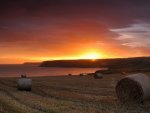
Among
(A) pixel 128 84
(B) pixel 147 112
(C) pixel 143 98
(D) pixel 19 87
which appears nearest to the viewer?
(B) pixel 147 112

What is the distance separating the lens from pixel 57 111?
1778 cm

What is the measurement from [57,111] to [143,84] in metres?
6.28

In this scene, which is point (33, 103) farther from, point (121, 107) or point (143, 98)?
point (143, 98)

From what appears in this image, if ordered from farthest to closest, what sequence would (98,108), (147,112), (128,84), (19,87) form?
(19,87), (128,84), (98,108), (147,112)

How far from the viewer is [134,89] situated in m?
21.4

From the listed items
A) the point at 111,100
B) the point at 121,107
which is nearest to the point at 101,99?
the point at 111,100

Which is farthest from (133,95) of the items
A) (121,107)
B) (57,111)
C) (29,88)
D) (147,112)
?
(29,88)

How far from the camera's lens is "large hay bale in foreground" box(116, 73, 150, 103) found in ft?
67.8

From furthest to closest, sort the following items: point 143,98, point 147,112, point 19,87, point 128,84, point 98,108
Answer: point 19,87, point 128,84, point 143,98, point 98,108, point 147,112

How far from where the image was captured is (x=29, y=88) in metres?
31.5

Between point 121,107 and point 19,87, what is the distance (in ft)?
47.6

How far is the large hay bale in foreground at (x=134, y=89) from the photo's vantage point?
20656 mm

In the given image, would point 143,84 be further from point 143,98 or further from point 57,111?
point 57,111

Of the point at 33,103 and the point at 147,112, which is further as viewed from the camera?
the point at 33,103
